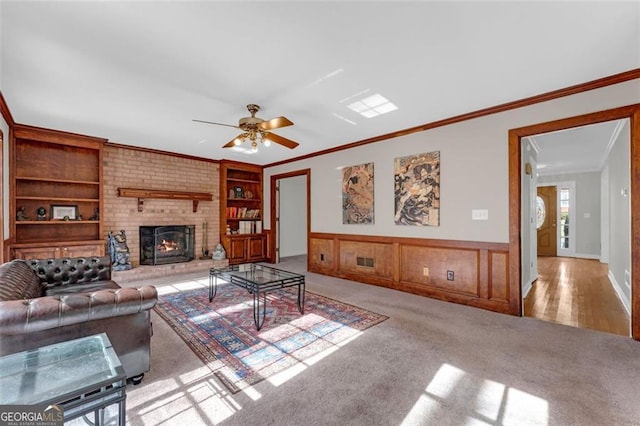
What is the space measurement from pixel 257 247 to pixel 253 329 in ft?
14.4

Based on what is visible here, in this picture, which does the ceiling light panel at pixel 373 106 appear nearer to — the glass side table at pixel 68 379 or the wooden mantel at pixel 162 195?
the glass side table at pixel 68 379

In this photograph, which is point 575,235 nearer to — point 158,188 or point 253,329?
point 253,329

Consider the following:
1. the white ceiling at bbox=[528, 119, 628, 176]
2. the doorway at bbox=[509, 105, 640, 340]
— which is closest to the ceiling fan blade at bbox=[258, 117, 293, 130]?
the doorway at bbox=[509, 105, 640, 340]

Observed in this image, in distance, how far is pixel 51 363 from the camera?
145 cm

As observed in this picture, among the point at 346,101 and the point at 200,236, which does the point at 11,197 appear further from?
the point at 346,101

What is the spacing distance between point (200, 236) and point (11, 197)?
3062 millimetres

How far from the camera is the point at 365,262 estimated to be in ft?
16.9

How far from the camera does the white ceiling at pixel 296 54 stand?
192 centimetres

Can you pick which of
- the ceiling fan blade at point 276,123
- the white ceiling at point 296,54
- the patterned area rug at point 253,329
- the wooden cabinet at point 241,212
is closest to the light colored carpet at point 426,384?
the patterned area rug at point 253,329

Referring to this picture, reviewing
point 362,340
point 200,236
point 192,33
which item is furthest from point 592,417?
point 200,236

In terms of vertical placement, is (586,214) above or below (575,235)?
above

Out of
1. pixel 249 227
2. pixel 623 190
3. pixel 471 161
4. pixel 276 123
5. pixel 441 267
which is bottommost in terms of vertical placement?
pixel 441 267

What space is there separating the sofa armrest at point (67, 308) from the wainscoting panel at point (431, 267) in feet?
11.7

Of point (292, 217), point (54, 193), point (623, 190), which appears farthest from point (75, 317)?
point (292, 217)
